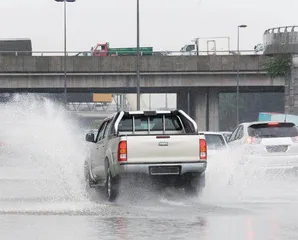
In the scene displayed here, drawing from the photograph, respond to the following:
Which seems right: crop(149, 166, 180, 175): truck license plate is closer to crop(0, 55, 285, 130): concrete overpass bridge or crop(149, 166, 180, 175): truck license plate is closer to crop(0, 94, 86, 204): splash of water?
crop(0, 94, 86, 204): splash of water

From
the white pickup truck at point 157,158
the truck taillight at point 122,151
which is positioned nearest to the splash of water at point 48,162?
the white pickup truck at point 157,158

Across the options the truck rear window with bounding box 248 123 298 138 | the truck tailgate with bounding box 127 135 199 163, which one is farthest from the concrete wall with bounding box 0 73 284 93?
the truck tailgate with bounding box 127 135 199 163

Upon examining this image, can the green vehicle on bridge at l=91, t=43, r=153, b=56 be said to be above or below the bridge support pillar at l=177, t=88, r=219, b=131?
above

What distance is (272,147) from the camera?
78.0 ft

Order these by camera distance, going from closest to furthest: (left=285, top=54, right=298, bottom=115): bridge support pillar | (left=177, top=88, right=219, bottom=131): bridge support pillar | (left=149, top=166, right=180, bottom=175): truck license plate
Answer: (left=149, top=166, right=180, bottom=175): truck license plate, (left=285, top=54, right=298, bottom=115): bridge support pillar, (left=177, top=88, right=219, bottom=131): bridge support pillar

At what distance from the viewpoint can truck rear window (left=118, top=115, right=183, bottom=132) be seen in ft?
64.4

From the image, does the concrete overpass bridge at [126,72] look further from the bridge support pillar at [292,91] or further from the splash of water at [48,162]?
the splash of water at [48,162]

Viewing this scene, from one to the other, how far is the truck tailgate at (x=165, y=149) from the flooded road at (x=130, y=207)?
76 cm

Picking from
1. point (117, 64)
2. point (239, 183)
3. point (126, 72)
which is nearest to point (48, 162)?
point (239, 183)

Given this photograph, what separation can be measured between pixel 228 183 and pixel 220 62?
165 ft

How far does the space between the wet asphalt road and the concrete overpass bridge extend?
46494mm

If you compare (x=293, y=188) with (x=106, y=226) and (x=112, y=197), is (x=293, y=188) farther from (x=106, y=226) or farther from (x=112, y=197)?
(x=106, y=226)

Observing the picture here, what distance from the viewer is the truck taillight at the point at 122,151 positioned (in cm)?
1762

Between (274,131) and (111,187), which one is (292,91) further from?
(111,187)
